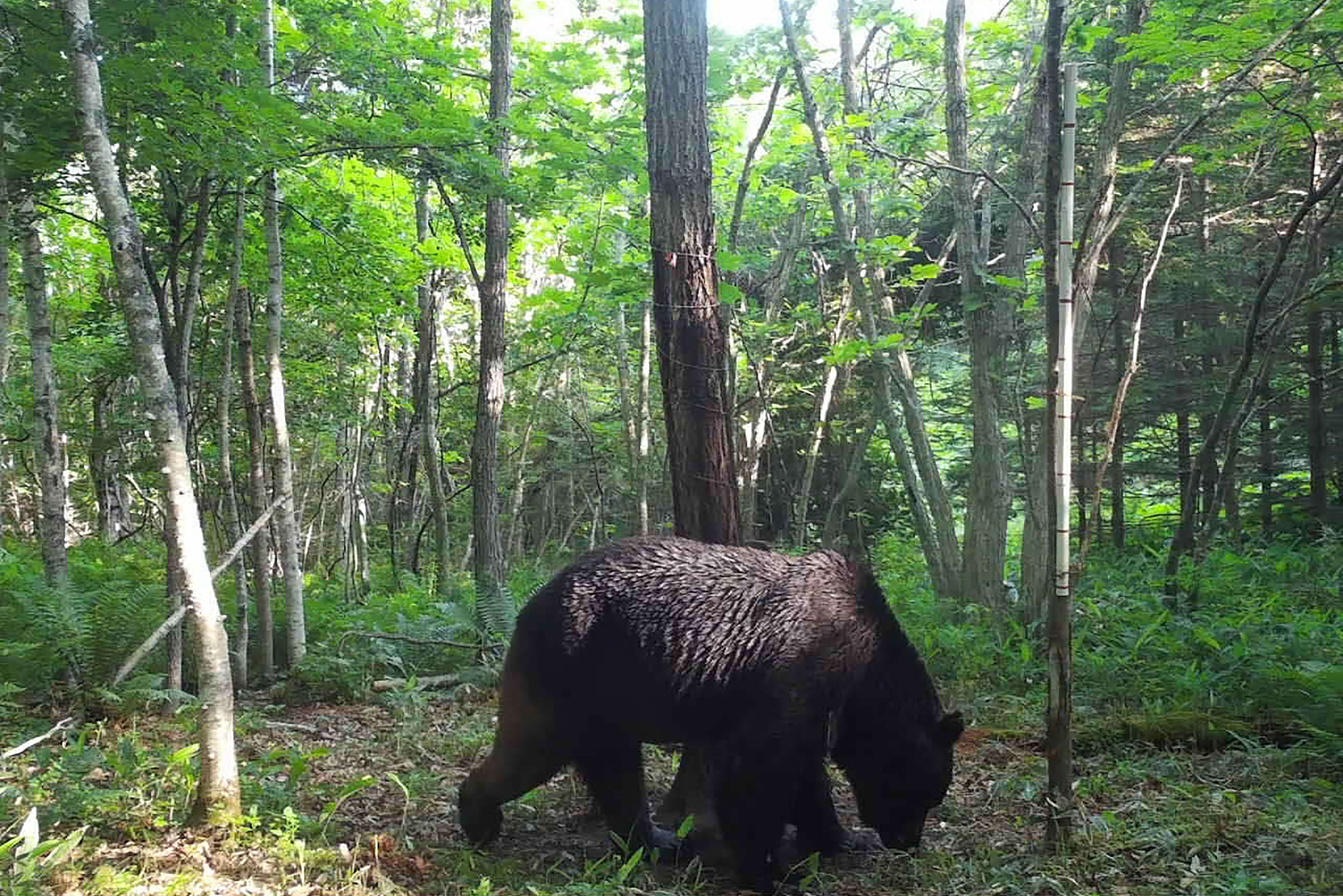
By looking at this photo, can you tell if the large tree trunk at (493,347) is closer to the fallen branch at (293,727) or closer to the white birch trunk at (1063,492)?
the fallen branch at (293,727)

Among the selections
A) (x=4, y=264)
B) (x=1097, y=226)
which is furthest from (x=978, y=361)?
(x=4, y=264)

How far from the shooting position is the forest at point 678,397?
4203 millimetres

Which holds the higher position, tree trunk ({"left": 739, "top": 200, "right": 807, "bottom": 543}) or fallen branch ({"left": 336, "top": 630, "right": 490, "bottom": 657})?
tree trunk ({"left": 739, "top": 200, "right": 807, "bottom": 543})

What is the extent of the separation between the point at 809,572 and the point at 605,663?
1242 mm

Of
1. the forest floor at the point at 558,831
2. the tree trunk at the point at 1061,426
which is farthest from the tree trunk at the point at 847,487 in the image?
the tree trunk at the point at 1061,426

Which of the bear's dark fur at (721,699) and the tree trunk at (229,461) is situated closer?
the bear's dark fur at (721,699)

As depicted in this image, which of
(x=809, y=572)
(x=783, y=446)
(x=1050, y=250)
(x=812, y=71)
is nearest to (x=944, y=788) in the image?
(x=809, y=572)

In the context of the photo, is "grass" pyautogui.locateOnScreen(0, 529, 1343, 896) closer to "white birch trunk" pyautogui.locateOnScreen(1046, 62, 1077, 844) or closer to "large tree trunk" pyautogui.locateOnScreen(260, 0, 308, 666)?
"large tree trunk" pyautogui.locateOnScreen(260, 0, 308, 666)

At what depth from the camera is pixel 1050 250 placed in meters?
4.20

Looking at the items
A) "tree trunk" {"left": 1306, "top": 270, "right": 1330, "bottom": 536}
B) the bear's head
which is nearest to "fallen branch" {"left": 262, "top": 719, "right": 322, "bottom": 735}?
the bear's head

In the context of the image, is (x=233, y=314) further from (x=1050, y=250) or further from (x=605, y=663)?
(x=1050, y=250)

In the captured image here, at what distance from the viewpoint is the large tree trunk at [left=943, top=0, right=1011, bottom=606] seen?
9.09 meters

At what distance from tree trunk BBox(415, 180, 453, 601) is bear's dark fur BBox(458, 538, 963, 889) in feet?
18.6

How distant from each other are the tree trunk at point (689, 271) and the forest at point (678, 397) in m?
0.03
